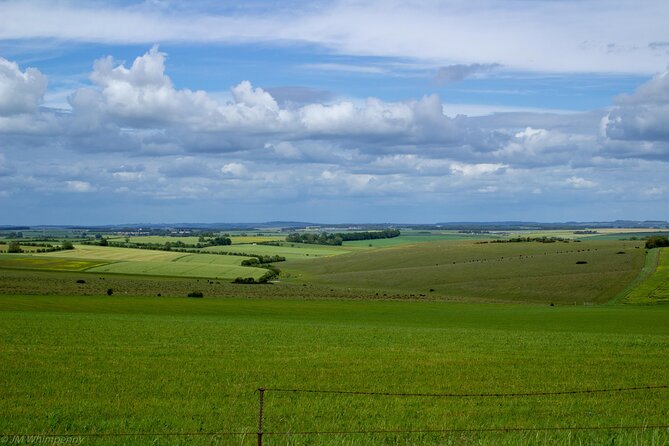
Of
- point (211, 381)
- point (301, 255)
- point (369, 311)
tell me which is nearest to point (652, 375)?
point (211, 381)

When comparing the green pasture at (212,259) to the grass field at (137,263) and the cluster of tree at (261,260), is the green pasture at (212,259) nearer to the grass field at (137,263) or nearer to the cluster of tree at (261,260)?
the grass field at (137,263)

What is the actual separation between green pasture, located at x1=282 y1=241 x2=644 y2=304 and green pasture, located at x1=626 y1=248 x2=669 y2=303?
2.27m

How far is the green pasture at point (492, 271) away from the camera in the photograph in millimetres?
84500

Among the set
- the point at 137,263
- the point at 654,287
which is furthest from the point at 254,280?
the point at 654,287

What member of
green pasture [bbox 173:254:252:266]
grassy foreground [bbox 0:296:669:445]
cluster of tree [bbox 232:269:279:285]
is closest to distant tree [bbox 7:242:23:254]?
green pasture [bbox 173:254:252:266]

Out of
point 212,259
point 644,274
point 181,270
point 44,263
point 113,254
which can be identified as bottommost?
point 181,270

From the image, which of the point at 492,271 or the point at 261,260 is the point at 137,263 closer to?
the point at 261,260

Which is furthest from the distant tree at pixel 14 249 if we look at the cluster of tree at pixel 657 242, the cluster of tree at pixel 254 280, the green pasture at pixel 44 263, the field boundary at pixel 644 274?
the cluster of tree at pixel 657 242

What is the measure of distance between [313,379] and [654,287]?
6500cm

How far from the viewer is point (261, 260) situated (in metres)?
146

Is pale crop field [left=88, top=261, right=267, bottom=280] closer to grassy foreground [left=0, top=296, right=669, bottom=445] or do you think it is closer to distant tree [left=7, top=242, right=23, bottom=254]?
distant tree [left=7, top=242, right=23, bottom=254]

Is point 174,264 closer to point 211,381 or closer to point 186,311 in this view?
point 186,311

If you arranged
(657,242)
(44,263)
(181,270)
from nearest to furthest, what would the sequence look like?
(44,263) → (181,270) → (657,242)

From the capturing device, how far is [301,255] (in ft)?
559
